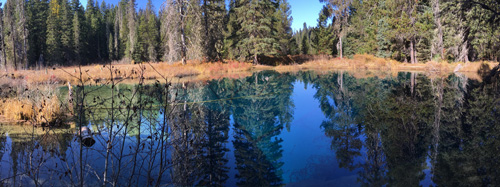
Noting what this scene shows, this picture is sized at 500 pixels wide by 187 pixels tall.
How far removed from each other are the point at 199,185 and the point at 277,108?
6751 mm

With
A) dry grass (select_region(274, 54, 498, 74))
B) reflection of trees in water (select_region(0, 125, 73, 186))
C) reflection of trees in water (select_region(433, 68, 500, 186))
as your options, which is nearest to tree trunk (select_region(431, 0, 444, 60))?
dry grass (select_region(274, 54, 498, 74))

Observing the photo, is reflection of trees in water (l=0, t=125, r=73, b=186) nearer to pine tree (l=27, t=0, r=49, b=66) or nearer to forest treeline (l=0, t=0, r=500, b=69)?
forest treeline (l=0, t=0, r=500, b=69)

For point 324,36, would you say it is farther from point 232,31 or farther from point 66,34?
point 66,34

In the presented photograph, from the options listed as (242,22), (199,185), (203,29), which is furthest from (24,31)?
(199,185)

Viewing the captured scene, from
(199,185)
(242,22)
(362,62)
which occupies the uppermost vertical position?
(242,22)

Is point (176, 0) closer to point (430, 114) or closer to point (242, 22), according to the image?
point (242, 22)

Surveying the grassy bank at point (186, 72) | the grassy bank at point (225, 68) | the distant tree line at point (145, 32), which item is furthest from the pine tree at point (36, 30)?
the grassy bank at point (186, 72)

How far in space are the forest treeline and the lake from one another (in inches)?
220

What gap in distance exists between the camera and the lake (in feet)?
14.0

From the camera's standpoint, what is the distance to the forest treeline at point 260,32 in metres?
23.5

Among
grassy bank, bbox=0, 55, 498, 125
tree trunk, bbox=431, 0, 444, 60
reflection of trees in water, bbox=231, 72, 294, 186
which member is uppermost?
tree trunk, bbox=431, 0, 444, 60

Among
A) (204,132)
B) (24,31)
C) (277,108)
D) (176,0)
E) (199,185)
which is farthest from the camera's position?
(24,31)

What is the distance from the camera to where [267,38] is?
30.7 meters

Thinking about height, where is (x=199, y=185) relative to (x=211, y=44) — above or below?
below
